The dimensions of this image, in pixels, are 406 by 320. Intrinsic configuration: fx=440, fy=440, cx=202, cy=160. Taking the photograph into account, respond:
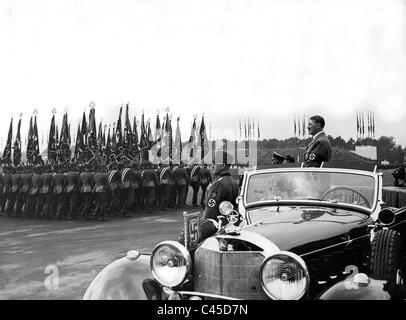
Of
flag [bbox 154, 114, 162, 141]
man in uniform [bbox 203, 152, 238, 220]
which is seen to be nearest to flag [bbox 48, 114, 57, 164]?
flag [bbox 154, 114, 162, 141]

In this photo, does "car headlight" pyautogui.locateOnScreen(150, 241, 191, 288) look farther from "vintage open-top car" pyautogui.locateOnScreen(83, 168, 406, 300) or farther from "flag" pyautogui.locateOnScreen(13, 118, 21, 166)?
"flag" pyautogui.locateOnScreen(13, 118, 21, 166)

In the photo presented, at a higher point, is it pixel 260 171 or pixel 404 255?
pixel 260 171

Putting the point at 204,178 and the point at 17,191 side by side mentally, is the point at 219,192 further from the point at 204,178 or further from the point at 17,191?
the point at 17,191

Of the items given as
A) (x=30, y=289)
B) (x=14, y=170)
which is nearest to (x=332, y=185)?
(x=30, y=289)

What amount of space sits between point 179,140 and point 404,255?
890 cm

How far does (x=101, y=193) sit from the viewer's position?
33.6ft

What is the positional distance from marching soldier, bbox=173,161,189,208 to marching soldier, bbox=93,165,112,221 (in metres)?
2.47

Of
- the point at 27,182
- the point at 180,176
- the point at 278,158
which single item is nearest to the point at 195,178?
the point at 180,176

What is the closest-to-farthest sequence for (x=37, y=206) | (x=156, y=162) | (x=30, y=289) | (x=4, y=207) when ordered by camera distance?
(x=30, y=289)
(x=37, y=206)
(x=4, y=207)
(x=156, y=162)

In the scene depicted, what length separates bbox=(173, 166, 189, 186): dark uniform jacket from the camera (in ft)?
40.4

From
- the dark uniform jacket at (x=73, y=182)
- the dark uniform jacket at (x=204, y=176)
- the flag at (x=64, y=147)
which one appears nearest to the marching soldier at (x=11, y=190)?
the flag at (x=64, y=147)

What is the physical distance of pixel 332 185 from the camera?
3.67 m
